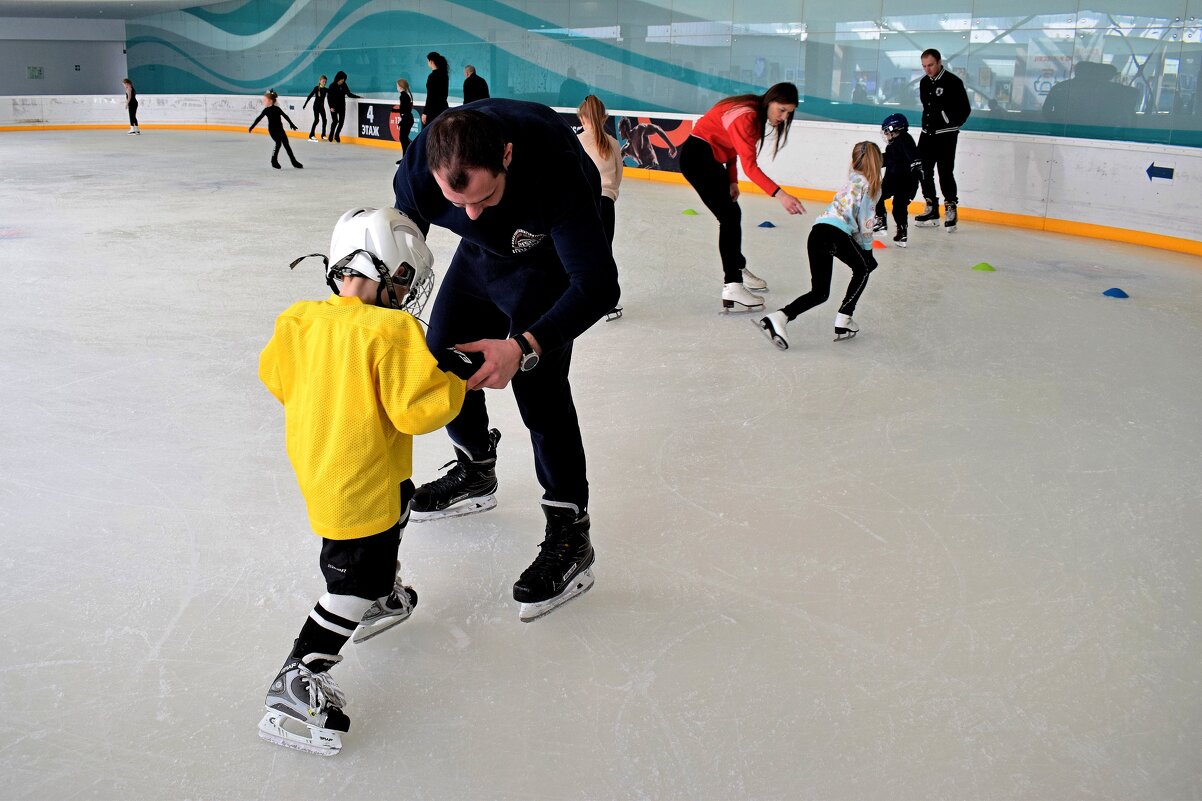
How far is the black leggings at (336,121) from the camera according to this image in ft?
55.8

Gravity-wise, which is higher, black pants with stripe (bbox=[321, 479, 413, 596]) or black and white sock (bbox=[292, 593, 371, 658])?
black pants with stripe (bbox=[321, 479, 413, 596])

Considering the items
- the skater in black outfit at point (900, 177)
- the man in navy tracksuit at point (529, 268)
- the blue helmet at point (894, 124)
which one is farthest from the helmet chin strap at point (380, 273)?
the skater in black outfit at point (900, 177)

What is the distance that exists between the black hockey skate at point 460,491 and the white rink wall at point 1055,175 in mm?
6627

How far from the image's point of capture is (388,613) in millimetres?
2100

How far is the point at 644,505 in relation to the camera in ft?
9.10

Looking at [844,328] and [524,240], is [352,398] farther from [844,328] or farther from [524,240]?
[844,328]

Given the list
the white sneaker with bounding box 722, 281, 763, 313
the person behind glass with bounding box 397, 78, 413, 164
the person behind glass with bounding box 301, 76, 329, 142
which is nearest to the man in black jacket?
the white sneaker with bounding box 722, 281, 763, 313

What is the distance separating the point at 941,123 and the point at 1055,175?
1.11 metres

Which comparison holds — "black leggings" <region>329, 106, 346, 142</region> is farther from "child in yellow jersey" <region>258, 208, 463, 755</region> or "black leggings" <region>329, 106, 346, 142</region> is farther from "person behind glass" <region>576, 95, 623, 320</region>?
"child in yellow jersey" <region>258, 208, 463, 755</region>

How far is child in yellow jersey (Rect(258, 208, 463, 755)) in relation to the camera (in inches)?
63.8

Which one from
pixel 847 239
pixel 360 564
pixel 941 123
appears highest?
pixel 941 123

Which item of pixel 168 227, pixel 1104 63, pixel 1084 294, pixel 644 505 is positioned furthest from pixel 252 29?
pixel 644 505

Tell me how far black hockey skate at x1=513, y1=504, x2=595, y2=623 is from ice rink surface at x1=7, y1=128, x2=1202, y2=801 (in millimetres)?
53

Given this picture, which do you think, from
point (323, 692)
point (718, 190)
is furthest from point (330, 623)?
point (718, 190)
